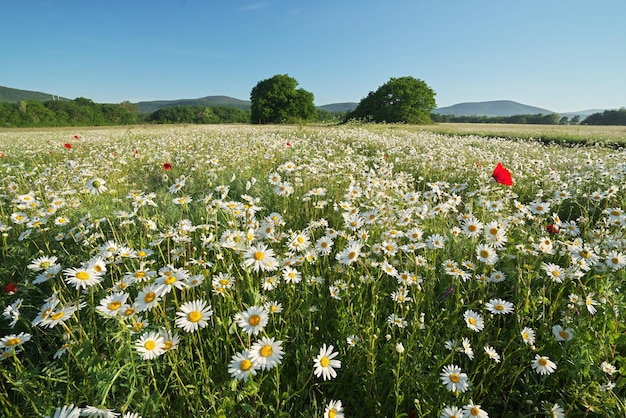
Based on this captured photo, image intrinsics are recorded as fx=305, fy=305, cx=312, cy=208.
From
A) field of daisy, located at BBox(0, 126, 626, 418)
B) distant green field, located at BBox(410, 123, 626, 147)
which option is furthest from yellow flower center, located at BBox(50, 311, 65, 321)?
distant green field, located at BBox(410, 123, 626, 147)

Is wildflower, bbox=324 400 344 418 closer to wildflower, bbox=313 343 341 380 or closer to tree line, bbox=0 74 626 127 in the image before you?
wildflower, bbox=313 343 341 380

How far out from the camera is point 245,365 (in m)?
1.25

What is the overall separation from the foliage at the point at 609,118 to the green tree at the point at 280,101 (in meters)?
47.4

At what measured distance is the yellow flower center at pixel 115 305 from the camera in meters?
1.32

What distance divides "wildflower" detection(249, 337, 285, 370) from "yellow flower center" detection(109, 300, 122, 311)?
24.3 inches

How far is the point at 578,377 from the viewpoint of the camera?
160 centimetres

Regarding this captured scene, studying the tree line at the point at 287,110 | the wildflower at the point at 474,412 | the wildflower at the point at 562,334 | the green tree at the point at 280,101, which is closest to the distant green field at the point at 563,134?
the wildflower at the point at 562,334

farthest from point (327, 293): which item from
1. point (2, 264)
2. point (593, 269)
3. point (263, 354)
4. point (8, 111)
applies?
point (8, 111)

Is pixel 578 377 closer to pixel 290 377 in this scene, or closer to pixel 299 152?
pixel 290 377

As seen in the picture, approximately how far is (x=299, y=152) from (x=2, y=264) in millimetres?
4578

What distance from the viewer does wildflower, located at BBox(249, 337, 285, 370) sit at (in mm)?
1225

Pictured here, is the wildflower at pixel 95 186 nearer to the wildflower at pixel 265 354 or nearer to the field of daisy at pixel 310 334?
the field of daisy at pixel 310 334

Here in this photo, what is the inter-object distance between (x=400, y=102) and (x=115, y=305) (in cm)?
5411

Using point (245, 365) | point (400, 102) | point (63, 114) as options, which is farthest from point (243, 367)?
point (63, 114)
